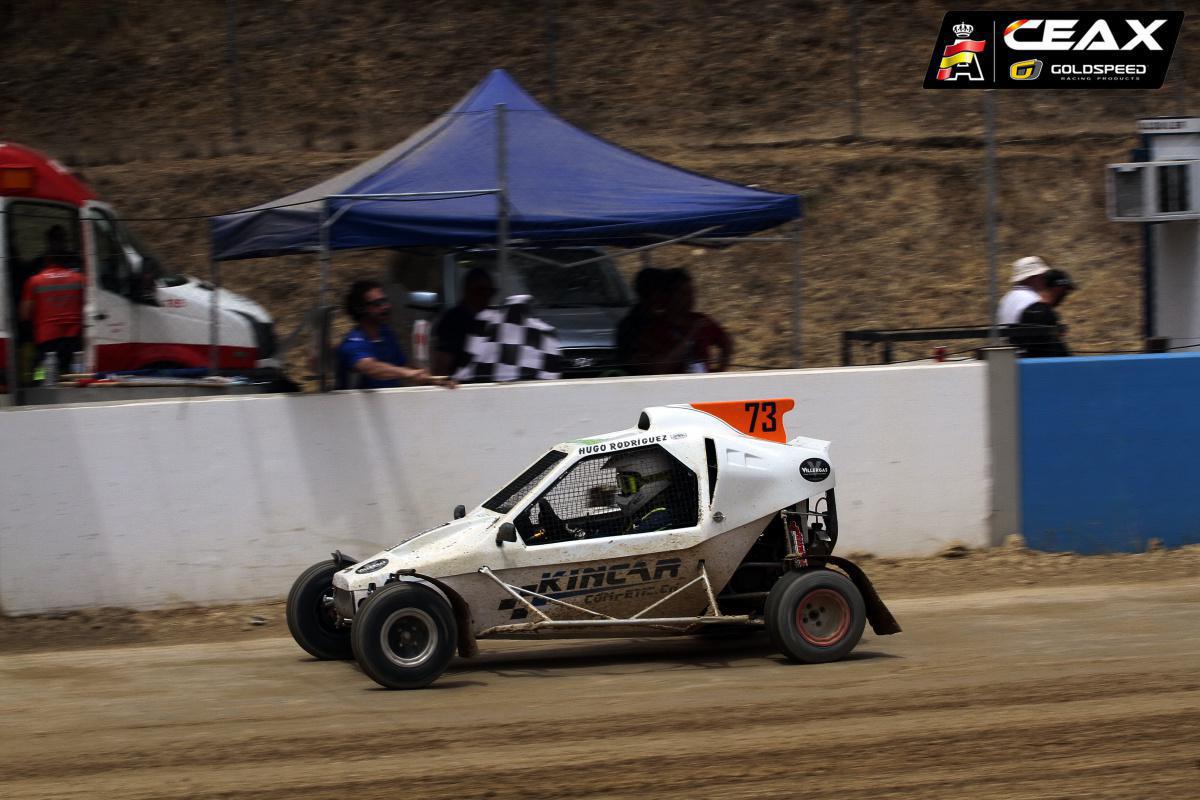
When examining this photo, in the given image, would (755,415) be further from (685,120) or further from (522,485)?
(685,120)

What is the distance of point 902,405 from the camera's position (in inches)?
401

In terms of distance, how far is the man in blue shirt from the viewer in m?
9.46

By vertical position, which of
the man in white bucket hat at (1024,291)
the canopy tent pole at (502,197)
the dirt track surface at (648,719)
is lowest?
the dirt track surface at (648,719)

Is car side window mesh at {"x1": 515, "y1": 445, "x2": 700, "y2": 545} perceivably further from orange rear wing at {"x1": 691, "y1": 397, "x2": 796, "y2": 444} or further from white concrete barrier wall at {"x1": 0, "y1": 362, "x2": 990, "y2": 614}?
white concrete barrier wall at {"x1": 0, "y1": 362, "x2": 990, "y2": 614}

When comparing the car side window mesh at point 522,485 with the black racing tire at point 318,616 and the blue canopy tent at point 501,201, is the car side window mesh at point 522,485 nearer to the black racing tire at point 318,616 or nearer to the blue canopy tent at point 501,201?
the black racing tire at point 318,616

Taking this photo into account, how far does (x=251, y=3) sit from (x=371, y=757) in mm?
21413

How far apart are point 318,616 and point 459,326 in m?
3.18

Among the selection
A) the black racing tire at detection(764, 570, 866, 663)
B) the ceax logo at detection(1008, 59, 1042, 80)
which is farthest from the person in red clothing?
the ceax logo at detection(1008, 59, 1042, 80)

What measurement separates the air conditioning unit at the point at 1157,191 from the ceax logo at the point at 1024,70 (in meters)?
1.54

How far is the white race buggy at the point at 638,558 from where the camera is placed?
23.6ft

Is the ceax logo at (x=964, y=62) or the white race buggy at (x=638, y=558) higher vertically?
the ceax logo at (x=964, y=62)

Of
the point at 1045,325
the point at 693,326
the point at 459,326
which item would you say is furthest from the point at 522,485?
the point at 1045,325

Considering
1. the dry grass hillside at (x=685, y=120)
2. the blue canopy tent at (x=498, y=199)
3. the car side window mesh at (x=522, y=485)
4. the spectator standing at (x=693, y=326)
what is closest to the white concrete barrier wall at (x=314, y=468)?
the spectator standing at (x=693, y=326)

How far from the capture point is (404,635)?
7.06m
